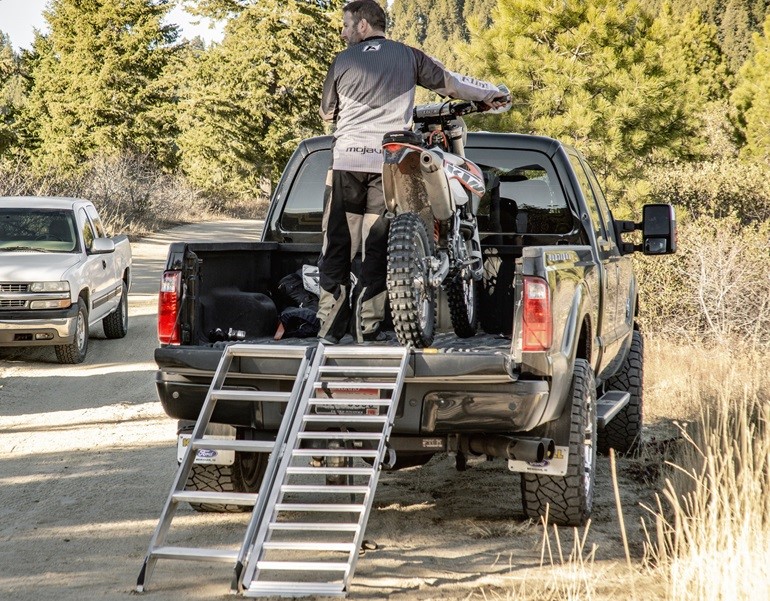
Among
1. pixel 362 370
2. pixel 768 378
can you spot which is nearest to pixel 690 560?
pixel 362 370

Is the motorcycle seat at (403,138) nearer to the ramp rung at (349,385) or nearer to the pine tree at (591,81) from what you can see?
the ramp rung at (349,385)

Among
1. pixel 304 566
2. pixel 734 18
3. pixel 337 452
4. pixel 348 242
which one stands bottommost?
pixel 304 566

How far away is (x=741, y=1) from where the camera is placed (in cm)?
7850

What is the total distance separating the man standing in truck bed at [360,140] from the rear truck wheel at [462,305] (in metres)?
0.47

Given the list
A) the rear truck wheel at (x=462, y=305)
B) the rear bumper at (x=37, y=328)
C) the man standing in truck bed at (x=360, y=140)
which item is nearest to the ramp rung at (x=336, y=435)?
the man standing in truck bed at (x=360, y=140)

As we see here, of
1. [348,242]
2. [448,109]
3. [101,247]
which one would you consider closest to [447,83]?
[448,109]

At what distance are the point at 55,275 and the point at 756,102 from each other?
3428 cm

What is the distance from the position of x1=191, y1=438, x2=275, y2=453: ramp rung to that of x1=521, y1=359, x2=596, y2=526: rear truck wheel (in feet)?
4.83

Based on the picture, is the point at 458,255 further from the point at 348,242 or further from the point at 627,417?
the point at 627,417

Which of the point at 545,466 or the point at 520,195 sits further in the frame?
the point at 520,195

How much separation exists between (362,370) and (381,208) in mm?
1215

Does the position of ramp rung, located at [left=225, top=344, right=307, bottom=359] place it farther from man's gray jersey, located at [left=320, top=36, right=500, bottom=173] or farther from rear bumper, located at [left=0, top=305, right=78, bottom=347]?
rear bumper, located at [left=0, top=305, right=78, bottom=347]

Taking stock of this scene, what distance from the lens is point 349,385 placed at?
17.5ft

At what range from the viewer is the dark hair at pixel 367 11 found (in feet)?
20.4
